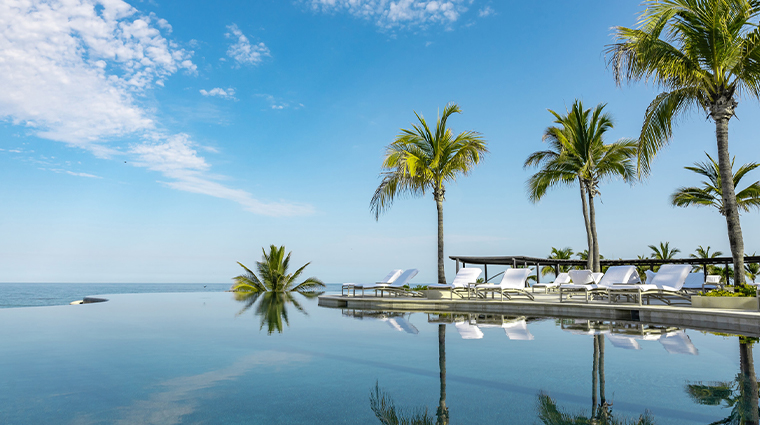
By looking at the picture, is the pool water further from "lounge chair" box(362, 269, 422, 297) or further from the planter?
"lounge chair" box(362, 269, 422, 297)

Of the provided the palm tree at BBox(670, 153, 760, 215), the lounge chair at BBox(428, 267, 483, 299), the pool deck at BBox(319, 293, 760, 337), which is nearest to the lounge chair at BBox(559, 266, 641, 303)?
the pool deck at BBox(319, 293, 760, 337)

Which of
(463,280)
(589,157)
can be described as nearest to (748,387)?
(463,280)

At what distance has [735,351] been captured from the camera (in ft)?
16.7

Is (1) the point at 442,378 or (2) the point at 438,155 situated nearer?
(1) the point at 442,378

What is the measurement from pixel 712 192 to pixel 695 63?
1392cm

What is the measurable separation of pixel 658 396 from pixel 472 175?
1203cm

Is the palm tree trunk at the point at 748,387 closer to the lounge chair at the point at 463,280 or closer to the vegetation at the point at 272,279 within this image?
the lounge chair at the point at 463,280

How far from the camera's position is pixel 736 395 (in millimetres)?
3309

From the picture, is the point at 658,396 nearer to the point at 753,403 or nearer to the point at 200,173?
the point at 753,403

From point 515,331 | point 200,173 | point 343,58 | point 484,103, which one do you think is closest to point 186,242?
point 200,173

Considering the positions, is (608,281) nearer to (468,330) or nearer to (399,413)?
(468,330)

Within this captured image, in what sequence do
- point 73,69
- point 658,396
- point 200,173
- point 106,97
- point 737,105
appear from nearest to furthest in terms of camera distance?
point 658,396, point 737,105, point 73,69, point 106,97, point 200,173

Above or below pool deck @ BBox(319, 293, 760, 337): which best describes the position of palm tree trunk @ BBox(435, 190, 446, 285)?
above

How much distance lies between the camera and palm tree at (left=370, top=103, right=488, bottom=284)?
46.1 ft
